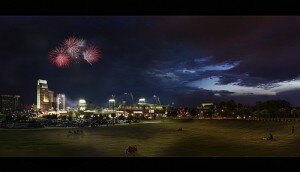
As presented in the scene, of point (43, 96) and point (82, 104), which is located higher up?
point (43, 96)

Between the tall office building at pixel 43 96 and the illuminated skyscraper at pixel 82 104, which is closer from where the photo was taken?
the tall office building at pixel 43 96

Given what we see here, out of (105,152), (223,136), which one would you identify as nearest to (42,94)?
(105,152)

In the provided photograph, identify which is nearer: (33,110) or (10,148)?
(33,110)

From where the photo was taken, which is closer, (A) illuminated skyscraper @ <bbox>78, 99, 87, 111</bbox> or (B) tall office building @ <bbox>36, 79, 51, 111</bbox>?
(B) tall office building @ <bbox>36, 79, 51, 111</bbox>

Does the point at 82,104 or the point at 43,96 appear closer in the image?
the point at 43,96
